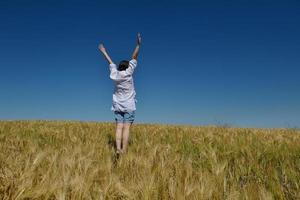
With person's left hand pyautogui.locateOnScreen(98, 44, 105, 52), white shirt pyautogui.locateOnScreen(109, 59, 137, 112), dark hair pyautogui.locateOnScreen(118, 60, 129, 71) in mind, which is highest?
person's left hand pyautogui.locateOnScreen(98, 44, 105, 52)

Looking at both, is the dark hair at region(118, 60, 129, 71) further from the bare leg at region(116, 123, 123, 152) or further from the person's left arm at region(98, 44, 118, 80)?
the bare leg at region(116, 123, 123, 152)

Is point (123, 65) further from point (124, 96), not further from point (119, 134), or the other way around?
point (119, 134)

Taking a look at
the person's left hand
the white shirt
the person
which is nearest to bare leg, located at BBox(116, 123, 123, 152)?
the person

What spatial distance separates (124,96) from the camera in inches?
263

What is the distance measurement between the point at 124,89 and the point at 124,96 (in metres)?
0.12

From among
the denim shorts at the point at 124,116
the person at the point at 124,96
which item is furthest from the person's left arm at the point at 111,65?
the denim shorts at the point at 124,116

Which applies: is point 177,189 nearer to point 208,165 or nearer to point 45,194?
point 45,194

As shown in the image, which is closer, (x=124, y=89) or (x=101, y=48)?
(x=124, y=89)

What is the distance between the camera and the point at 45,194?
8.10 feet


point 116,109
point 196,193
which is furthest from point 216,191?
point 116,109

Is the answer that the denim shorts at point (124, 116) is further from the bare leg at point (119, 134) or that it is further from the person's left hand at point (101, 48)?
the person's left hand at point (101, 48)

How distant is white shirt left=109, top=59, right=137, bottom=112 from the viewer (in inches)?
260

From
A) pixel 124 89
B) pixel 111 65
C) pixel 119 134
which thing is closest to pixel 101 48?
pixel 111 65

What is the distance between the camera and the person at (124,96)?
659 centimetres
